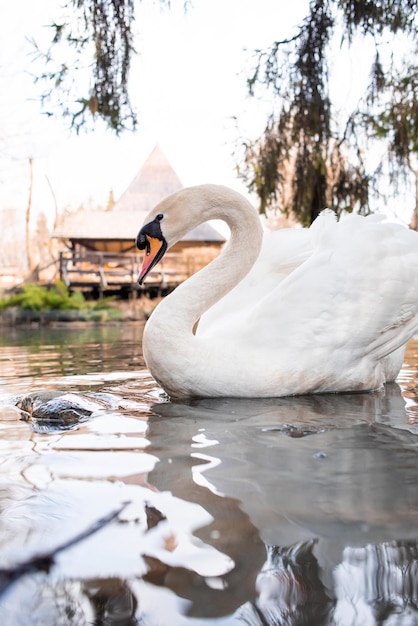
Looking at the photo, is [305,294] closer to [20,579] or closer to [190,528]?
[190,528]

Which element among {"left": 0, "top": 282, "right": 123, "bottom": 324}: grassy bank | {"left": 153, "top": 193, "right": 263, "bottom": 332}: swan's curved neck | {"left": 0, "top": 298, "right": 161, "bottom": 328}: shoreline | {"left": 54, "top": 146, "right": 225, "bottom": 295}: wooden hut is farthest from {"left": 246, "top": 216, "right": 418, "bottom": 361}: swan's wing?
{"left": 54, "top": 146, "right": 225, "bottom": 295}: wooden hut

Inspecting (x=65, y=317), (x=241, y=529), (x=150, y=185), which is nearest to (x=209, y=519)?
(x=241, y=529)

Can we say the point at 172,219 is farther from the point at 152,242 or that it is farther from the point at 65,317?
the point at 65,317

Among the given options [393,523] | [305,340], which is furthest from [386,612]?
[305,340]

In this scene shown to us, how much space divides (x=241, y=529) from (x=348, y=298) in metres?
1.96

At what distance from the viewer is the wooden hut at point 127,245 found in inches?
963

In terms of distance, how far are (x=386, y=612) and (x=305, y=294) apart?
2147 mm

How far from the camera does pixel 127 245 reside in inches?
1169

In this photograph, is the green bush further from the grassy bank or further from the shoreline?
the shoreline

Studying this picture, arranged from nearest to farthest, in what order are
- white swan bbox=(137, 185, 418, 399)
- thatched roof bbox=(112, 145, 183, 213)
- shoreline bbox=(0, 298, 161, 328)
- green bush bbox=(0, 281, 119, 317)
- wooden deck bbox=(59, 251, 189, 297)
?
white swan bbox=(137, 185, 418, 399) < shoreline bbox=(0, 298, 161, 328) < green bush bbox=(0, 281, 119, 317) < wooden deck bbox=(59, 251, 189, 297) < thatched roof bbox=(112, 145, 183, 213)

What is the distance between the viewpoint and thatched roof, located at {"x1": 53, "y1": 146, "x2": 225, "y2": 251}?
2873 centimetres

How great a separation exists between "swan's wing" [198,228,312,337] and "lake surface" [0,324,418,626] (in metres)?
1.18

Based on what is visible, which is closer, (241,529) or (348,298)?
(241,529)

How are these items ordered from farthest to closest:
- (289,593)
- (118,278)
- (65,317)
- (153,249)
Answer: (118,278), (65,317), (153,249), (289,593)
